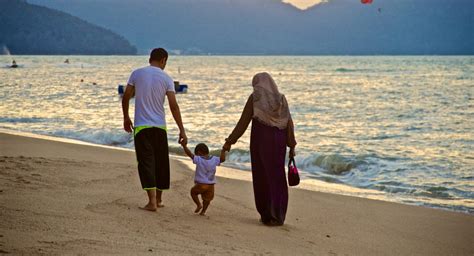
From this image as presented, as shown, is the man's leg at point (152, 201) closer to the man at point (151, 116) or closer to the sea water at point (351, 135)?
the man at point (151, 116)

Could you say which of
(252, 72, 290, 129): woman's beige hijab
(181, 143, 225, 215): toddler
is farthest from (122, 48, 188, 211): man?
(252, 72, 290, 129): woman's beige hijab

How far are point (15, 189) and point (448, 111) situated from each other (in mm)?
26400

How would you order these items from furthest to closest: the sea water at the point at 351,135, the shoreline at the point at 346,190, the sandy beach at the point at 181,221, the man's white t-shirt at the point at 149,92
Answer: the sea water at the point at 351,135 → the shoreline at the point at 346,190 → the man's white t-shirt at the point at 149,92 → the sandy beach at the point at 181,221

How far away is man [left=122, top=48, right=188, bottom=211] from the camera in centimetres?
678

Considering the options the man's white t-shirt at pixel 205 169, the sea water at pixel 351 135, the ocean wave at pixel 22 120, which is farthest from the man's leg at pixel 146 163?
the ocean wave at pixel 22 120

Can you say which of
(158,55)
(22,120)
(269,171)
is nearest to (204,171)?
(269,171)

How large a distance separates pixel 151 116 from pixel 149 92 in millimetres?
225

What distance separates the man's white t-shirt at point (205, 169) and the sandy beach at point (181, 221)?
367mm

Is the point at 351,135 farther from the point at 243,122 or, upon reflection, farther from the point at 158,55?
the point at 158,55

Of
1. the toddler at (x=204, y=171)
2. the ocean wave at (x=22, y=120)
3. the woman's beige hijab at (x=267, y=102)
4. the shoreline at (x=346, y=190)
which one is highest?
the woman's beige hijab at (x=267, y=102)

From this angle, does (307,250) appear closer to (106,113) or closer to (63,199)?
(63,199)

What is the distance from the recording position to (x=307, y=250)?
6062mm

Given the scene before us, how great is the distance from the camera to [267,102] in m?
6.96

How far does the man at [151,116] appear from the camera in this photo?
6.78 m
